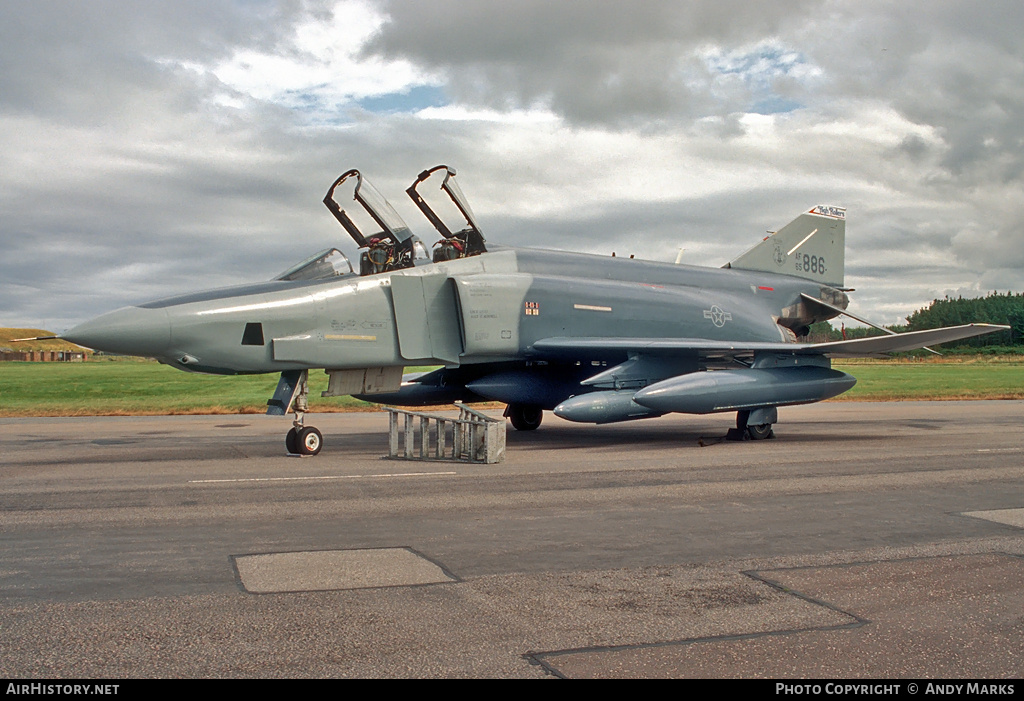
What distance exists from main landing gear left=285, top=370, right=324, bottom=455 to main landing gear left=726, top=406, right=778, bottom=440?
742 centimetres

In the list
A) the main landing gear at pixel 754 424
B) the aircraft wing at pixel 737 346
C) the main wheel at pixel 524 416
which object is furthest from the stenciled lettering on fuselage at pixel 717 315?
the main wheel at pixel 524 416

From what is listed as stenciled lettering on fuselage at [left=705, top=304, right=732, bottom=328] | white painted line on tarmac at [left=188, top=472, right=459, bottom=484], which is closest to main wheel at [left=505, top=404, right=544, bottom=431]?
stenciled lettering on fuselage at [left=705, top=304, right=732, bottom=328]

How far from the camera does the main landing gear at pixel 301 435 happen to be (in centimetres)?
1223

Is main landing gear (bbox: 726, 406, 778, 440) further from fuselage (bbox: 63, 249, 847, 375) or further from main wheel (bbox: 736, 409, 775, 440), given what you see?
fuselage (bbox: 63, 249, 847, 375)

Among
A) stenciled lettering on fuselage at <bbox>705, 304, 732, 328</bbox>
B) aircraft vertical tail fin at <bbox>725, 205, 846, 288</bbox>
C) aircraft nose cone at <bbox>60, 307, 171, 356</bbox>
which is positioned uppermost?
aircraft vertical tail fin at <bbox>725, 205, 846, 288</bbox>

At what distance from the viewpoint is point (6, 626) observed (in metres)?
4.14

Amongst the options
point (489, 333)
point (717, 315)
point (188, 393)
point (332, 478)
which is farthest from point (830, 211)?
point (188, 393)

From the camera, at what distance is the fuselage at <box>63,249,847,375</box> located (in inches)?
437

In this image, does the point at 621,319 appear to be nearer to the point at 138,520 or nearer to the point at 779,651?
the point at 138,520

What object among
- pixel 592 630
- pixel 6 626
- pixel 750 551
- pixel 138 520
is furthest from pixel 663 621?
pixel 138 520

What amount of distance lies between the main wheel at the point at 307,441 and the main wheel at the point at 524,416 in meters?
5.55

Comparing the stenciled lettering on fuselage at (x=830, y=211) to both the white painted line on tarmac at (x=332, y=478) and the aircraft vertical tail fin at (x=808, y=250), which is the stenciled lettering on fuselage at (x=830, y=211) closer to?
the aircraft vertical tail fin at (x=808, y=250)

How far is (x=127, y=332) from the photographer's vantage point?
10484 millimetres
